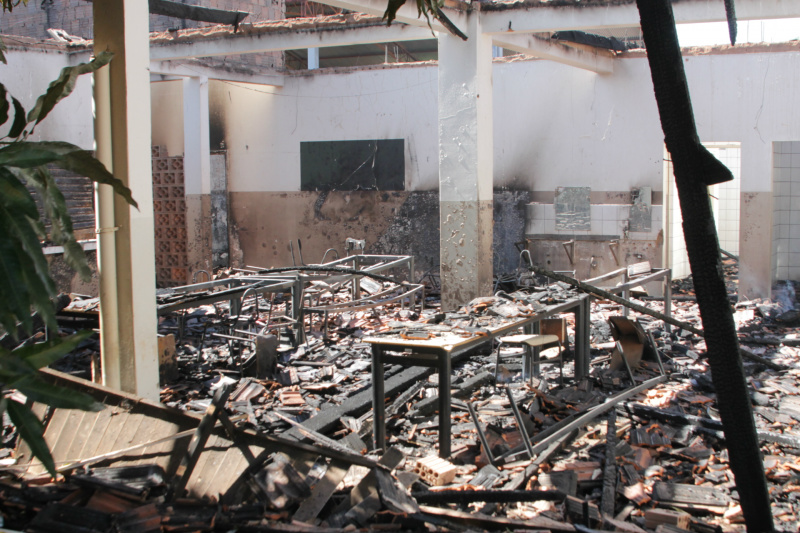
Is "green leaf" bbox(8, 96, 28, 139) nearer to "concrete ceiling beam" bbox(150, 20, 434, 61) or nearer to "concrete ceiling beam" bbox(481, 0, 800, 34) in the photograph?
"concrete ceiling beam" bbox(150, 20, 434, 61)

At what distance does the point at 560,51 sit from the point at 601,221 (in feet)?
11.0

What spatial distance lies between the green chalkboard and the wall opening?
5.25 metres

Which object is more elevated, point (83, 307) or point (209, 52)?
point (209, 52)

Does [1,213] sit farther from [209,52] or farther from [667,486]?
[209,52]

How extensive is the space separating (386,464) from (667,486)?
6.74 ft

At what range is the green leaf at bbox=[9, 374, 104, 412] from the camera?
2.49m

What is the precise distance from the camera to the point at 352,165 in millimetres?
15195

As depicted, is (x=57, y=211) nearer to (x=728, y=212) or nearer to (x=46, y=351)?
(x=46, y=351)

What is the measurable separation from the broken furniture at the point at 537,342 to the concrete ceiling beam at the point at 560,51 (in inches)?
182

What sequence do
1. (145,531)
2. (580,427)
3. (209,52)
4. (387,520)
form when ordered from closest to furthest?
1. (145,531)
2. (387,520)
3. (580,427)
4. (209,52)

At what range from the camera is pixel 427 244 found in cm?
1459

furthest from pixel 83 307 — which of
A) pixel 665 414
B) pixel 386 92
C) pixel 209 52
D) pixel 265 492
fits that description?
pixel 386 92

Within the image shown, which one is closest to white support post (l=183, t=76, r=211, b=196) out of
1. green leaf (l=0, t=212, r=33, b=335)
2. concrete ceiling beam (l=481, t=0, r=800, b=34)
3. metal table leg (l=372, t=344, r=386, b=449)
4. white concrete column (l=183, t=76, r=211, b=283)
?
white concrete column (l=183, t=76, r=211, b=283)

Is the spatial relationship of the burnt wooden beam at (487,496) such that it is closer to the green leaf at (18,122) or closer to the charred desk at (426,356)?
the charred desk at (426,356)
